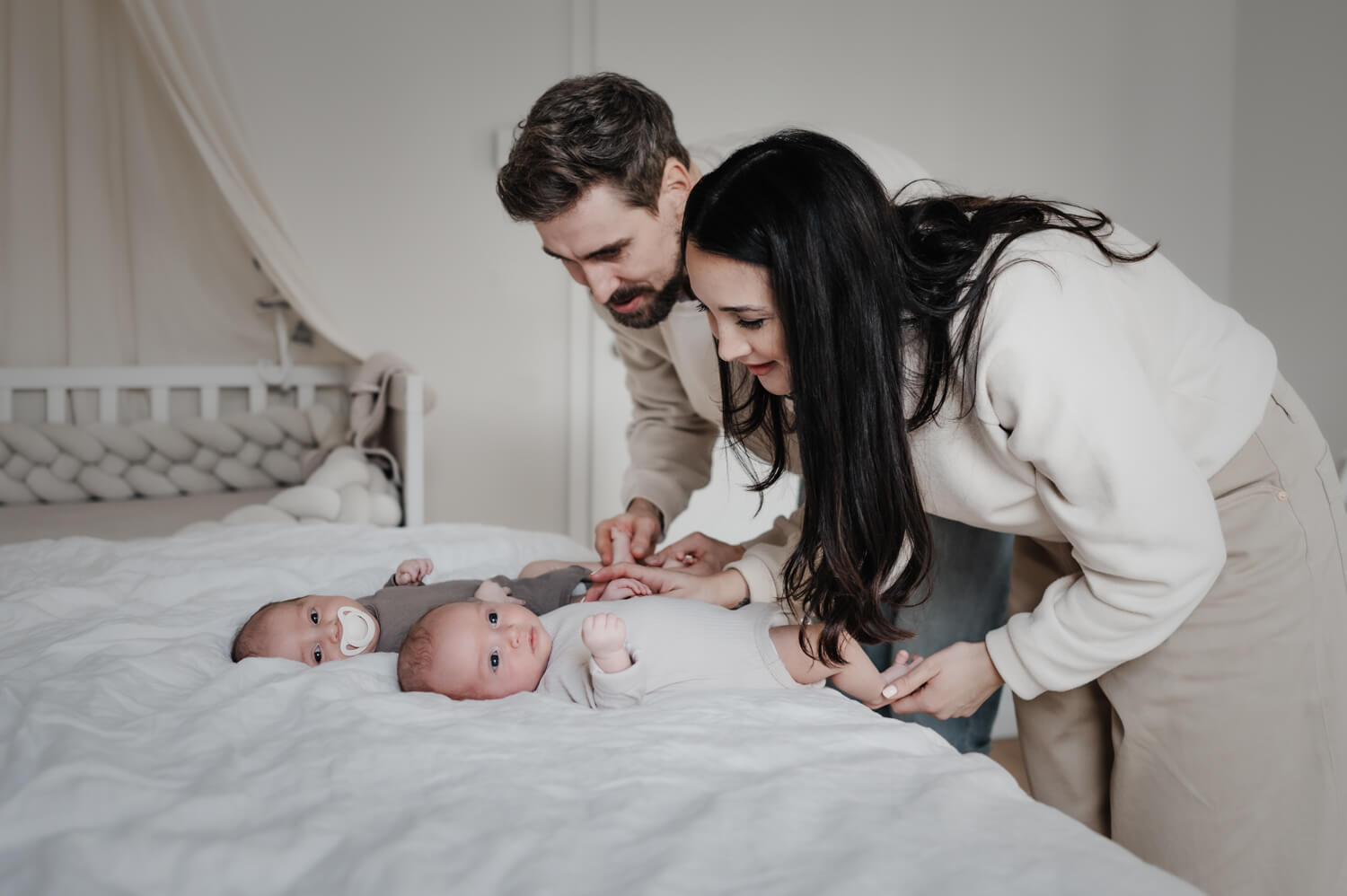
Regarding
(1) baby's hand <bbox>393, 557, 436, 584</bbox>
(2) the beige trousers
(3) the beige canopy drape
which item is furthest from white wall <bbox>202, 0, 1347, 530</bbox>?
(2) the beige trousers

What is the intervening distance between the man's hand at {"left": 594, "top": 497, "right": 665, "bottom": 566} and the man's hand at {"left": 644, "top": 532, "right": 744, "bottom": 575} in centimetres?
2

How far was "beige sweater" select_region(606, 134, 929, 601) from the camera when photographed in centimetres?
128

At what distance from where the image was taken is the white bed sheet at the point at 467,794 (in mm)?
577

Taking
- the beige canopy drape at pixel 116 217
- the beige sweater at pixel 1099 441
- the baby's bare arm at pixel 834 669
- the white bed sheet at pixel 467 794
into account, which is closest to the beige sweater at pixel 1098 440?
the beige sweater at pixel 1099 441

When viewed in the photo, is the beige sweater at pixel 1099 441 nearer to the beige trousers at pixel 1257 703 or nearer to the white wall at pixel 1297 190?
the beige trousers at pixel 1257 703

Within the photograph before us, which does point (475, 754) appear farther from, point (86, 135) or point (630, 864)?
point (86, 135)

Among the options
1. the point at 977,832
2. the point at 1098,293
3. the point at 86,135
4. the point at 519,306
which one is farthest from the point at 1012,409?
the point at 86,135

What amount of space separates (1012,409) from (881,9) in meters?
2.46

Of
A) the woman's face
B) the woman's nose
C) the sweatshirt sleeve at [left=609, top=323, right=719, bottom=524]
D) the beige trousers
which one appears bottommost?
the beige trousers

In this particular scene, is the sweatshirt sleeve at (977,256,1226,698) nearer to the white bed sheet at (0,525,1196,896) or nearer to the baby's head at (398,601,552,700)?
the white bed sheet at (0,525,1196,896)

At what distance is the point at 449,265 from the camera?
275 centimetres

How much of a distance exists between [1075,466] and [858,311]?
0.24 meters

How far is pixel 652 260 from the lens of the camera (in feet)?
4.32

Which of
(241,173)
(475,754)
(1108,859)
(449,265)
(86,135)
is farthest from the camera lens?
(449,265)
